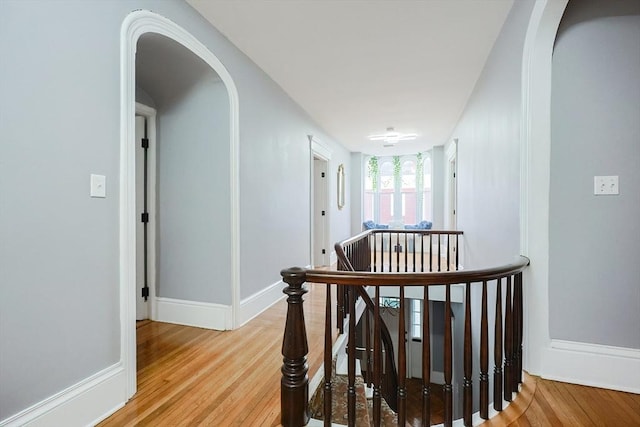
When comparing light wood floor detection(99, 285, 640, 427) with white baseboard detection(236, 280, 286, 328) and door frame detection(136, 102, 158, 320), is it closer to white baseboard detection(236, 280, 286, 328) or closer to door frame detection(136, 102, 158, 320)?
white baseboard detection(236, 280, 286, 328)

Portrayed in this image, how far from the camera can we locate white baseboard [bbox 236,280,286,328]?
9.14 feet

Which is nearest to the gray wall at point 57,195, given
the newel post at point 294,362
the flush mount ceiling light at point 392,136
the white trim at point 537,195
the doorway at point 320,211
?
the newel post at point 294,362

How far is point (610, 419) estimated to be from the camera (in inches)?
57.6

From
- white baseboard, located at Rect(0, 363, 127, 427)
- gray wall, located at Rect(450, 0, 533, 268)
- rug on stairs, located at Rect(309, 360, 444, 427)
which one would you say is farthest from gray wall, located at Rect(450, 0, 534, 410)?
white baseboard, located at Rect(0, 363, 127, 427)

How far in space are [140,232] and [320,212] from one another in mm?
3441

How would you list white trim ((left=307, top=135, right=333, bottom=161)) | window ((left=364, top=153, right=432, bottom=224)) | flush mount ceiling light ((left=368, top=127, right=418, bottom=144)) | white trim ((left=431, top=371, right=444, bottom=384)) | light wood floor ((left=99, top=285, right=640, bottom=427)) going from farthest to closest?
window ((left=364, top=153, right=432, bottom=224)), white trim ((left=431, top=371, right=444, bottom=384)), flush mount ceiling light ((left=368, top=127, right=418, bottom=144)), white trim ((left=307, top=135, right=333, bottom=161)), light wood floor ((left=99, top=285, right=640, bottom=427))

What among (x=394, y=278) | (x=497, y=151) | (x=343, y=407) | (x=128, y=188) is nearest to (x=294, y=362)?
(x=394, y=278)

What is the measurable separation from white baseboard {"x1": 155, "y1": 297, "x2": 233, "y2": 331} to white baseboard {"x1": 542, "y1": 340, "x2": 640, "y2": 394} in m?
2.37

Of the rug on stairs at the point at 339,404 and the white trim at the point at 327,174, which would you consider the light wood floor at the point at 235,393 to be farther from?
the white trim at the point at 327,174

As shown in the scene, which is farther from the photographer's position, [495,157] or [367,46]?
[367,46]

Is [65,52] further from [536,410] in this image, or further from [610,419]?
[610,419]

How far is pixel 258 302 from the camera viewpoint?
305 cm

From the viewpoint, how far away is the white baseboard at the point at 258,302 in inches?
110

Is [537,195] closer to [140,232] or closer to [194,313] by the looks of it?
[194,313]
